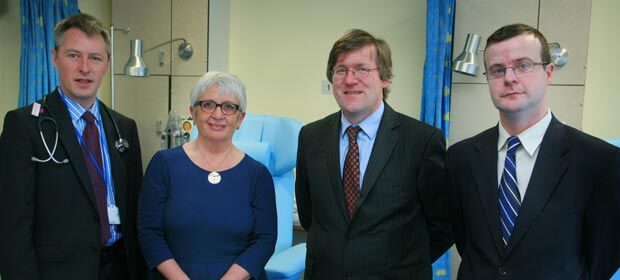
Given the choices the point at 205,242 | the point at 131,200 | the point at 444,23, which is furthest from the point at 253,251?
the point at 444,23

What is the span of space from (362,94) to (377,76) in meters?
0.09

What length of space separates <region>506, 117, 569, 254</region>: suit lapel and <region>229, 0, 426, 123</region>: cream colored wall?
259 centimetres

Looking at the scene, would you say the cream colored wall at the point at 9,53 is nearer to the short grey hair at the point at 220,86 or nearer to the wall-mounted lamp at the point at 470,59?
the short grey hair at the point at 220,86

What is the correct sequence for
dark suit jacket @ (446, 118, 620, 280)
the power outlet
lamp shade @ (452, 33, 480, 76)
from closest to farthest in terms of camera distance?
dark suit jacket @ (446, 118, 620, 280) < lamp shade @ (452, 33, 480, 76) < the power outlet

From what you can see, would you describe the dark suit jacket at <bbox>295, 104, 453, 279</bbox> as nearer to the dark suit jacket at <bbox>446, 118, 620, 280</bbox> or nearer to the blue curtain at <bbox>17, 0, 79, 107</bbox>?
the dark suit jacket at <bbox>446, 118, 620, 280</bbox>

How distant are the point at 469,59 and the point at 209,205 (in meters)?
2.13

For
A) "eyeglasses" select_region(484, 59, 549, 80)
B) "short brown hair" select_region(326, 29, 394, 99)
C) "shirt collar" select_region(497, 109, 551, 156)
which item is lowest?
"shirt collar" select_region(497, 109, 551, 156)

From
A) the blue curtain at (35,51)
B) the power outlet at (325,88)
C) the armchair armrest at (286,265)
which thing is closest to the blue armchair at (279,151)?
the armchair armrest at (286,265)

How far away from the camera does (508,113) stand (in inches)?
49.5

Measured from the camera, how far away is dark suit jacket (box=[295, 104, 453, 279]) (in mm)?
1438

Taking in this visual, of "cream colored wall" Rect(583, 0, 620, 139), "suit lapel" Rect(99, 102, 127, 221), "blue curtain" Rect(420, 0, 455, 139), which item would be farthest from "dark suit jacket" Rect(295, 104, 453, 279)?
"cream colored wall" Rect(583, 0, 620, 139)

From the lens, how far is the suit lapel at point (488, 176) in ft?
4.10

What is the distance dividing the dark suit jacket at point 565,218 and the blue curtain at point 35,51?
3.15 meters

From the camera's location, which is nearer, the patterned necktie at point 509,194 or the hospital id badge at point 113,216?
the patterned necktie at point 509,194
